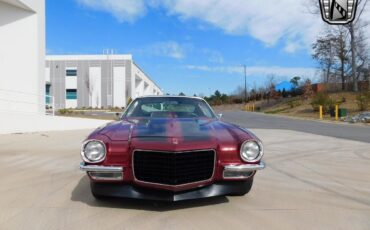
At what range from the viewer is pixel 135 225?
3.96m

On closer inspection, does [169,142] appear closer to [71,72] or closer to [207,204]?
[207,204]

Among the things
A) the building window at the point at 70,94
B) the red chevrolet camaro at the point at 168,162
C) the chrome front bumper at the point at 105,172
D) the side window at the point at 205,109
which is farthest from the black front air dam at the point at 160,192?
the building window at the point at 70,94

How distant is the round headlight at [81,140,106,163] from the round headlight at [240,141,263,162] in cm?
154

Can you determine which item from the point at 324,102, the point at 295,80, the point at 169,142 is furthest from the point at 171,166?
the point at 295,80

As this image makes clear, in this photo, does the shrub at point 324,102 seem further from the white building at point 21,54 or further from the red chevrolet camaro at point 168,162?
the red chevrolet camaro at point 168,162

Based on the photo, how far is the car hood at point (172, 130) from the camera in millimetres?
4355

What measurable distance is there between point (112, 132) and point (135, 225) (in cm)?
114

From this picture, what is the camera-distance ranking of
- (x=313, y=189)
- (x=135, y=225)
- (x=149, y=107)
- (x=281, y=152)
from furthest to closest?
(x=281, y=152) < (x=149, y=107) < (x=313, y=189) < (x=135, y=225)

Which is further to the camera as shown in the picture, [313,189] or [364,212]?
[313,189]

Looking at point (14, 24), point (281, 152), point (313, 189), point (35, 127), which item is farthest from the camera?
point (14, 24)

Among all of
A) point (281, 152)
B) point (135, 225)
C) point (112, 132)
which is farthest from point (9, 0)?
point (135, 225)

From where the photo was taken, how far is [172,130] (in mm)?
4504

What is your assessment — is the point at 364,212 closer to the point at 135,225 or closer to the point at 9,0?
the point at 135,225

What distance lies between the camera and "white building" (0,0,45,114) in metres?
16.4
